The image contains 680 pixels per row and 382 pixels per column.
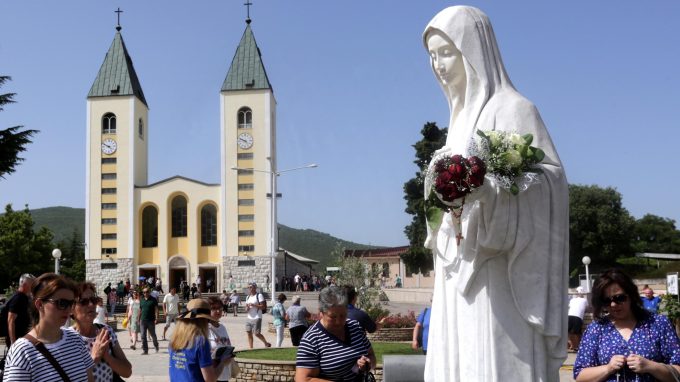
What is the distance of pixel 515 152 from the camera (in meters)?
3.72

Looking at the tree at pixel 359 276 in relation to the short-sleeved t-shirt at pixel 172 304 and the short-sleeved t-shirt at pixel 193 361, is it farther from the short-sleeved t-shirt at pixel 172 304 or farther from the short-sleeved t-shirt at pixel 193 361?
the short-sleeved t-shirt at pixel 193 361

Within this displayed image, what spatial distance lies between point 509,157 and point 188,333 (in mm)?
3549

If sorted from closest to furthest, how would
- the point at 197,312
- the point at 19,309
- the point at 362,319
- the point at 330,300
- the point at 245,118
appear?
the point at 330,300 → the point at 197,312 → the point at 19,309 → the point at 362,319 → the point at 245,118

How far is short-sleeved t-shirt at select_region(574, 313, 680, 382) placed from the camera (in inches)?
163

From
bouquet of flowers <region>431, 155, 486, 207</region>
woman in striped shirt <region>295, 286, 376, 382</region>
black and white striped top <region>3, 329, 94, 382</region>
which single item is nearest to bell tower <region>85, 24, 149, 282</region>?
woman in striped shirt <region>295, 286, 376, 382</region>

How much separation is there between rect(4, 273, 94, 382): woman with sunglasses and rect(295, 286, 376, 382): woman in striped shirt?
56.4 inches

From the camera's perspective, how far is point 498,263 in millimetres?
3918

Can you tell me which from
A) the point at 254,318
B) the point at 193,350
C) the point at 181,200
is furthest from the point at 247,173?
the point at 193,350

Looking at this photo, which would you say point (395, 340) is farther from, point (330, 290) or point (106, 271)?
point (106, 271)

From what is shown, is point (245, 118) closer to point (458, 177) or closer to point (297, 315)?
point (297, 315)

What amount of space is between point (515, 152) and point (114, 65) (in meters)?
79.7

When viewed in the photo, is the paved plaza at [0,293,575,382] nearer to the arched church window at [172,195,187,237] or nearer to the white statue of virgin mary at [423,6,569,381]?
the white statue of virgin mary at [423,6,569,381]

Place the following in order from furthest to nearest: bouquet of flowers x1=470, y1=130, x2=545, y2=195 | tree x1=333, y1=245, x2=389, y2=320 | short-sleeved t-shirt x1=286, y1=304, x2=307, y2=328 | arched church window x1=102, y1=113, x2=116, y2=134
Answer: arched church window x1=102, y1=113, x2=116, y2=134, tree x1=333, y1=245, x2=389, y2=320, short-sleeved t-shirt x1=286, y1=304, x2=307, y2=328, bouquet of flowers x1=470, y1=130, x2=545, y2=195

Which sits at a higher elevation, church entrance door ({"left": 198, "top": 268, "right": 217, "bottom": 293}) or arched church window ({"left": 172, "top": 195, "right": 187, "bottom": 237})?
arched church window ({"left": 172, "top": 195, "right": 187, "bottom": 237})
